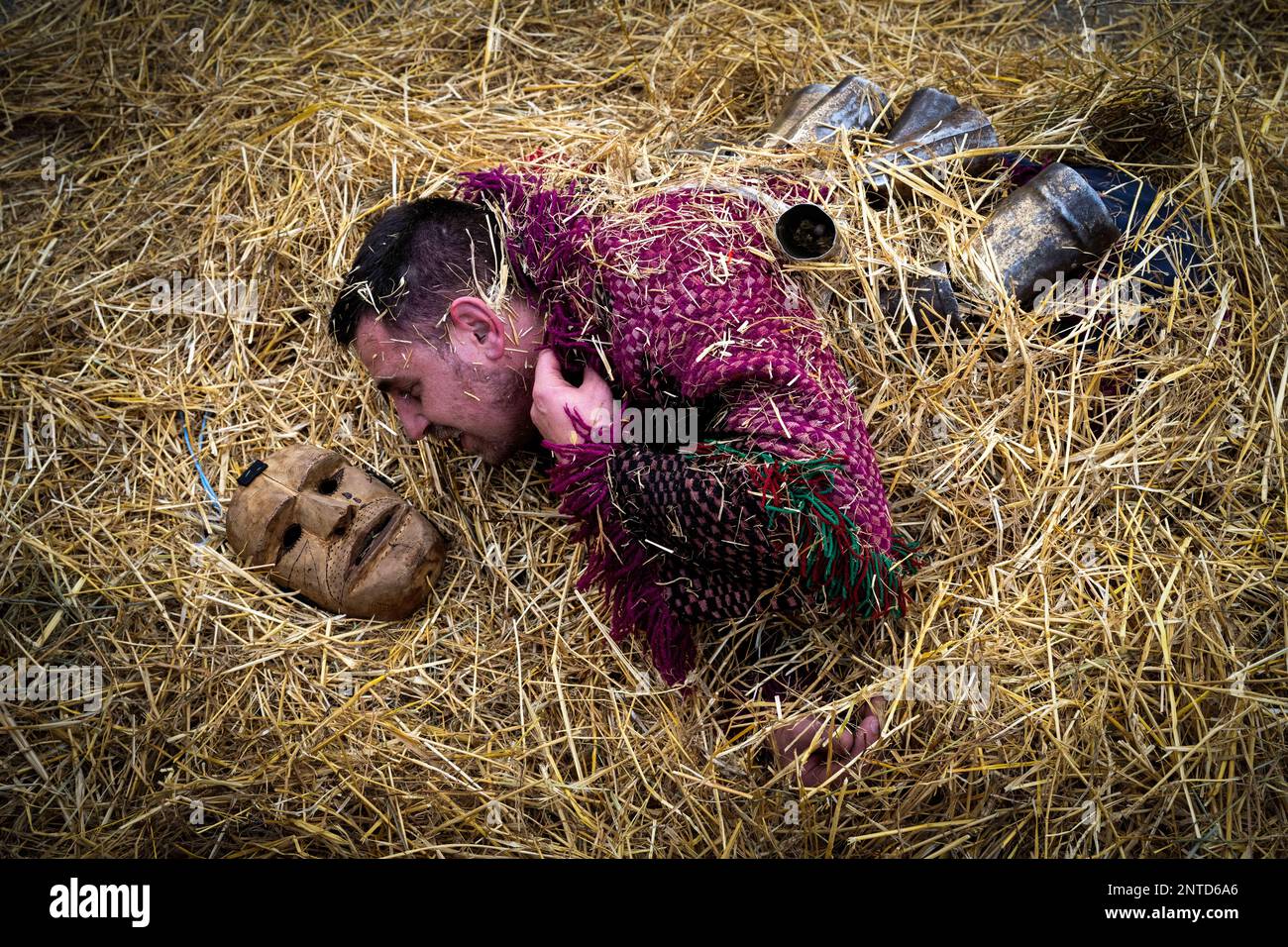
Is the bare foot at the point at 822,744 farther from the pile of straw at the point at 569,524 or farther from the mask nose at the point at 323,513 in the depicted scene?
the mask nose at the point at 323,513

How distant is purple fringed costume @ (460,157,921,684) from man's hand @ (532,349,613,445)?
0.14 ft

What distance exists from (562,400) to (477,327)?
0.32 metres

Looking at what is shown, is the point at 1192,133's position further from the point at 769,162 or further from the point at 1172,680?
the point at 1172,680

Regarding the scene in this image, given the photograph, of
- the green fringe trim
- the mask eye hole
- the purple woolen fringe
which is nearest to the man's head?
the purple woolen fringe

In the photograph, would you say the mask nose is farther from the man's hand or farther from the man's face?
the man's hand

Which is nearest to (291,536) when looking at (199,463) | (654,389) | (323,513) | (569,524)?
(323,513)

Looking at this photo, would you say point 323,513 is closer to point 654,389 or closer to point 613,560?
→ point 613,560

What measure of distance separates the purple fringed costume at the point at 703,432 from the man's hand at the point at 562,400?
0.04 meters

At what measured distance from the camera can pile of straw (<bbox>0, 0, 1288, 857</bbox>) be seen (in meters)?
2.20

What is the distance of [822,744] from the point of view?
2.24 metres

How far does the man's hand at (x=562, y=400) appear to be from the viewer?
7.45 ft
